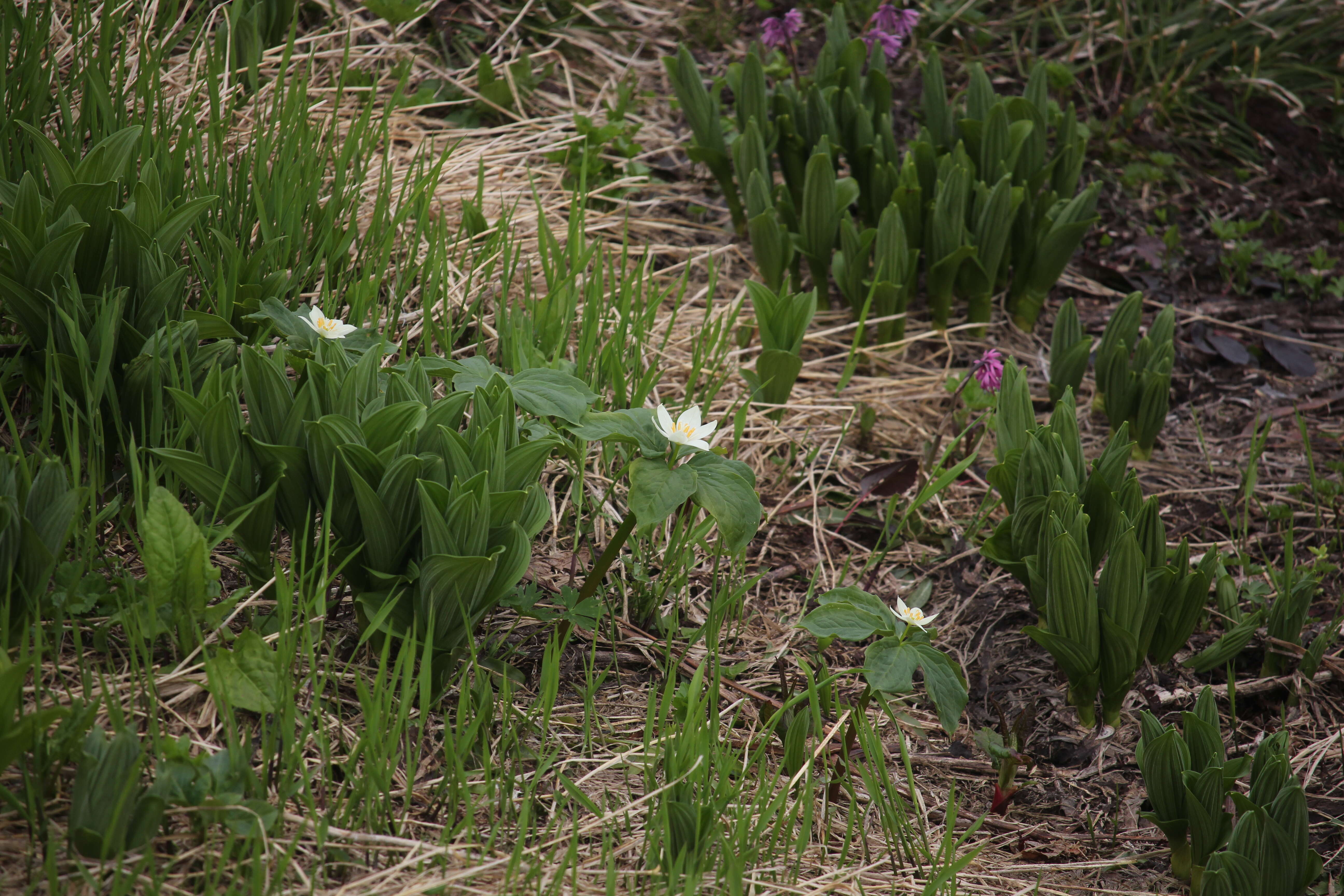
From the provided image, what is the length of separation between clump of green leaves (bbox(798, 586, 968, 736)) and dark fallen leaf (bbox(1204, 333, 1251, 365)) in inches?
68.5

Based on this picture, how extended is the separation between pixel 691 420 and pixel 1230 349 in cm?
201

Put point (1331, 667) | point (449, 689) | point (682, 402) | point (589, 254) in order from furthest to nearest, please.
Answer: point (589, 254) < point (682, 402) < point (1331, 667) < point (449, 689)

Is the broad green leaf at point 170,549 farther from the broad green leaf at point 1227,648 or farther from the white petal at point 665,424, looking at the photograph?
the broad green leaf at point 1227,648

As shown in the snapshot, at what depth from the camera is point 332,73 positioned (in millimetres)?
3027

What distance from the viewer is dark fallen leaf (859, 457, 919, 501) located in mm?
2162

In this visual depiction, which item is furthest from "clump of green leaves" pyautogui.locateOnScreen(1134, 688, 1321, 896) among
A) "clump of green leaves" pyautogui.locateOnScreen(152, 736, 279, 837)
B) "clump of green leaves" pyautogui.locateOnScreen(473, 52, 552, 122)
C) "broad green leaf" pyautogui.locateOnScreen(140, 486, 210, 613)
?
"clump of green leaves" pyautogui.locateOnScreen(473, 52, 552, 122)

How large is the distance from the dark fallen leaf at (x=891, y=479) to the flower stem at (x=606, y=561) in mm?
693

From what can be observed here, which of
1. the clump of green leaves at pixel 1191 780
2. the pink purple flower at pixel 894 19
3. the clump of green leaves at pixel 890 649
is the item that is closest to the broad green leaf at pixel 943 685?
the clump of green leaves at pixel 890 649

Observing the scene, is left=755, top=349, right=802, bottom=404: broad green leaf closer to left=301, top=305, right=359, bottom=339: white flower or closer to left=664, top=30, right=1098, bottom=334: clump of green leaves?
left=664, top=30, right=1098, bottom=334: clump of green leaves

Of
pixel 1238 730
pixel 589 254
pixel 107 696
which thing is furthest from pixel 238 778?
pixel 1238 730

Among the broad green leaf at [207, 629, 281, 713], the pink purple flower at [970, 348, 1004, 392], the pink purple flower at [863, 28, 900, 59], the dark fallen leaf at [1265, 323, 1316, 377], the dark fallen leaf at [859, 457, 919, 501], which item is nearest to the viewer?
the broad green leaf at [207, 629, 281, 713]

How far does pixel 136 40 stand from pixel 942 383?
235 centimetres

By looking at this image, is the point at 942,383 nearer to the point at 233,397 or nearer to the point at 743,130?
the point at 743,130

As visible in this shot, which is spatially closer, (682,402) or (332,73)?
(682,402)
